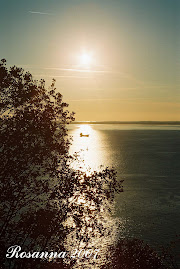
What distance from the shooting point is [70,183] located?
1997 cm

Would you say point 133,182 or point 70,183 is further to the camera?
point 133,182

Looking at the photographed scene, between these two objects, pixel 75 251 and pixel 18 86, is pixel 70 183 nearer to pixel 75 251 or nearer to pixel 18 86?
pixel 18 86

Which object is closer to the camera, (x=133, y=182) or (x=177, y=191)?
(x=177, y=191)

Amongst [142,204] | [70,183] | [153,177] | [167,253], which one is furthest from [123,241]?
[153,177]

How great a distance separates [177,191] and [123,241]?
3980 centimetres


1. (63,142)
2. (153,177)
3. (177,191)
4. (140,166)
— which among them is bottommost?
(63,142)

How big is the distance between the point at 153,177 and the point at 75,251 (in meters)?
66.4

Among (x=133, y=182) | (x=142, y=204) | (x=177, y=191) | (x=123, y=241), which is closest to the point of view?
(x=123, y=241)

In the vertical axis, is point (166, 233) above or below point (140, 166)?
below

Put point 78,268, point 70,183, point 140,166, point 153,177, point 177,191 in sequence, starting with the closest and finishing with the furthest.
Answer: point 70,183, point 78,268, point 177,191, point 153,177, point 140,166

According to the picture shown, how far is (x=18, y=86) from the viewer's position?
20188 mm

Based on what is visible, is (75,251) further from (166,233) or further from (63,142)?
(63,142)

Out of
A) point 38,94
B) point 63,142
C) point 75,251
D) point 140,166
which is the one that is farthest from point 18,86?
point 140,166

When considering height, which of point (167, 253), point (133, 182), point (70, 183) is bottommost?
point (70, 183)
